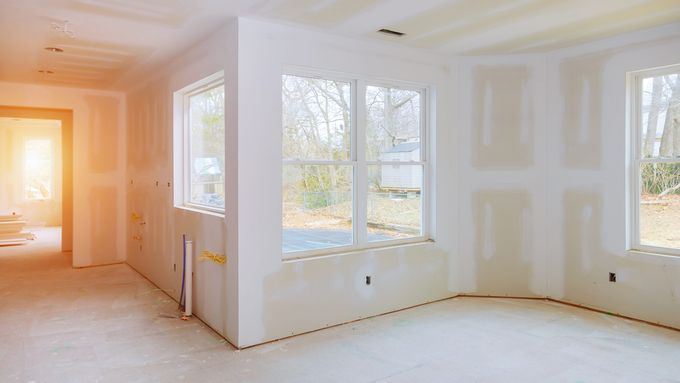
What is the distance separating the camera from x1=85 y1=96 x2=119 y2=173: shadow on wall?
21.9 feet

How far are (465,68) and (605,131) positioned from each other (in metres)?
1.50

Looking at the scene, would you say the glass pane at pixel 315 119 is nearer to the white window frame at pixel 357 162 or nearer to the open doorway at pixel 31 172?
the white window frame at pixel 357 162

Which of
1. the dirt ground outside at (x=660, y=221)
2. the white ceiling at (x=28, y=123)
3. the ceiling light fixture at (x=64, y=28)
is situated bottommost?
the dirt ground outside at (x=660, y=221)

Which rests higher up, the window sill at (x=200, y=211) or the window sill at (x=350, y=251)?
the window sill at (x=200, y=211)

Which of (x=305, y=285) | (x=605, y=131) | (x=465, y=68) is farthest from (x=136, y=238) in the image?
(x=605, y=131)

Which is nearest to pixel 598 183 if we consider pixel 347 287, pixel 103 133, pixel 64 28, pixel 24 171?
pixel 347 287

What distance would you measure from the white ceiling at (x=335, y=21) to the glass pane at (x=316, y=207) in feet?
4.05

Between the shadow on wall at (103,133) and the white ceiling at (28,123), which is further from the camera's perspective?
the white ceiling at (28,123)

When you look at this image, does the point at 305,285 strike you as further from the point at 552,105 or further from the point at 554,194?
the point at 552,105

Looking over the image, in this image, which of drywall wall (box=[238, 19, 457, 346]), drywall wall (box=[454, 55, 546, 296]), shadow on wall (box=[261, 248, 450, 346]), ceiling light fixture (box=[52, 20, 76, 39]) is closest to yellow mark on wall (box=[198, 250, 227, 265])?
drywall wall (box=[238, 19, 457, 346])

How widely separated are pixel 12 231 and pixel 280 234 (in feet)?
26.2

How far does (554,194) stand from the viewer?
4699mm

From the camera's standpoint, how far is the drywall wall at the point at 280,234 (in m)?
3.53

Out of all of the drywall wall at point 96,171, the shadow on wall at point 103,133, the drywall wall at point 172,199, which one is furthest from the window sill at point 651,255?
the shadow on wall at point 103,133
